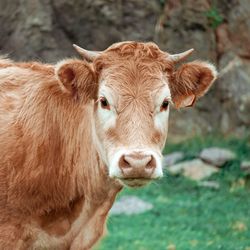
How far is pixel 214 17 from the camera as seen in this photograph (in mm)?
16797

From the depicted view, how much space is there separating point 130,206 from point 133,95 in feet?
21.1

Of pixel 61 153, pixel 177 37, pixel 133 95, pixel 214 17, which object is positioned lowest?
pixel 177 37

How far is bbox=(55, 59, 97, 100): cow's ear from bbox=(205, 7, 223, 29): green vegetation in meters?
9.57

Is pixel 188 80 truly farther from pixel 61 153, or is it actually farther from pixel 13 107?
pixel 13 107

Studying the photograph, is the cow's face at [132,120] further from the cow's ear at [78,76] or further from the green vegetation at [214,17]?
the green vegetation at [214,17]

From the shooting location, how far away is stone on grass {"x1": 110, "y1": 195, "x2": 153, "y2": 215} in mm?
13188

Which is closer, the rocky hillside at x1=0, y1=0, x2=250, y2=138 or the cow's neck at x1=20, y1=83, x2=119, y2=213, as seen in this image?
the cow's neck at x1=20, y1=83, x2=119, y2=213

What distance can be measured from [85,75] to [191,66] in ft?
3.07

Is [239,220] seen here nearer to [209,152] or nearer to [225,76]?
[209,152]

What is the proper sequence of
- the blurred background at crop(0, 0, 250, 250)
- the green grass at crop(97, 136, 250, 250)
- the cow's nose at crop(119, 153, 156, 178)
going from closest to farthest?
the cow's nose at crop(119, 153, 156, 178) < the green grass at crop(97, 136, 250, 250) < the blurred background at crop(0, 0, 250, 250)

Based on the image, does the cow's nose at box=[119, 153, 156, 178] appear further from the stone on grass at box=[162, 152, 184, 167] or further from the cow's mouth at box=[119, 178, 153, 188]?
the stone on grass at box=[162, 152, 184, 167]

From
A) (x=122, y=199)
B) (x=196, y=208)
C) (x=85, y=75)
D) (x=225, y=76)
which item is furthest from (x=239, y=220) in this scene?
(x=85, y=75)

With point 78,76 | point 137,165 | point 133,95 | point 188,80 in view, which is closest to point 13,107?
point 78,76

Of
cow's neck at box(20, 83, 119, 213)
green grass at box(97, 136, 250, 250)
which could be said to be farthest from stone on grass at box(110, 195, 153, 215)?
cow's neck at box(20, 83, 119, 213)
